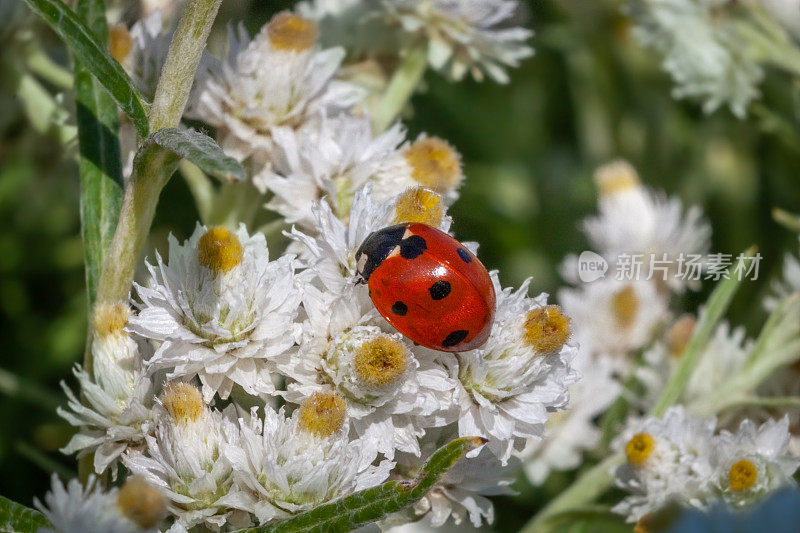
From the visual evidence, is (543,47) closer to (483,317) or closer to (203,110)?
(203,110)

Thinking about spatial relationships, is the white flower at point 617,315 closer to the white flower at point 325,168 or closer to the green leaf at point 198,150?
the white flower at point 325,168

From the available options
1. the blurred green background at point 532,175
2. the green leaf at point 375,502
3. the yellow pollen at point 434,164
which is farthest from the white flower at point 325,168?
the blurred green background at point 532,175

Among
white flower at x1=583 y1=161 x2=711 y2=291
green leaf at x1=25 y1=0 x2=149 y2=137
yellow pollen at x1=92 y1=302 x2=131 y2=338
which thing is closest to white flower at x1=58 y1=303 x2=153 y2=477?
yellow pollen at x1=92 y1=302 x2=131 y2=338

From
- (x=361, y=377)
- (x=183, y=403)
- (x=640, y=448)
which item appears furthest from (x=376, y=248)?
(x=640, y=448)

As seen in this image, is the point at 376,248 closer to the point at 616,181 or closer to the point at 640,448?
the point at 640,448

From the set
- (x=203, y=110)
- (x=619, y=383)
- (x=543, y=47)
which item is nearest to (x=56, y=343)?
(x=203, y=110)

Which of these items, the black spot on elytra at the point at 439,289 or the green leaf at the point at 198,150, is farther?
the black spot on elytra at the point at 439,289
